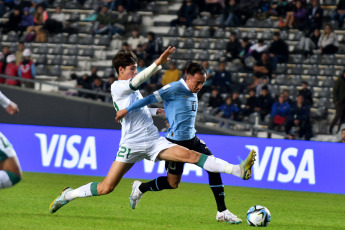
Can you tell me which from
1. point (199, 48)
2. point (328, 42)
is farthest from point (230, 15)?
point (328, 42)

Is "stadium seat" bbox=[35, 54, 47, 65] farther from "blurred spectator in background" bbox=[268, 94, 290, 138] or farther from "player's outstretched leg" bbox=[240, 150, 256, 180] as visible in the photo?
"player's outstretched leg" bbox=[240, 150, 256, 180]

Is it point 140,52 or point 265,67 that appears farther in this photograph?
point 140,52

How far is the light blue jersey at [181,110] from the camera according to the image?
340 inches

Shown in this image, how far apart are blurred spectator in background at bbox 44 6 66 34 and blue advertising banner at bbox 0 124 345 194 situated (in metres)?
7.03

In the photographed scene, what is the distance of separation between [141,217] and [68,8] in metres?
15.8

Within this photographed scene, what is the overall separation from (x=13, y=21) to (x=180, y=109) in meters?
15.6

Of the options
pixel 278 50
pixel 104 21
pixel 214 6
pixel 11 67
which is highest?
pixel 214 6

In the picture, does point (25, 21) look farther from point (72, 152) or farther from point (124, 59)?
point (124, 59)

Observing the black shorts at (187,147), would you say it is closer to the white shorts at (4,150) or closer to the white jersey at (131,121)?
the white jersey at (131,121)

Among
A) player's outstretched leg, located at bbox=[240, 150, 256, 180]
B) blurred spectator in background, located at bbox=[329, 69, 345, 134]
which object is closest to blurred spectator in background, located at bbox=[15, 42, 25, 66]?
blurred spectator in background, located at bbox=[329, 69, 345, 134]

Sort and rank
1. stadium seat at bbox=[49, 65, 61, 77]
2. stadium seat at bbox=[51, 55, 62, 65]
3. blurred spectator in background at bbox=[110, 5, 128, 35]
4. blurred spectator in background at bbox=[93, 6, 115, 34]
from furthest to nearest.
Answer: blurred spectator in background at bbox=[93, 6, 115, 34], blurred spectator in background at bbox=[110, 5, 128, 35], stadium seat at bbox=[51, 55, 62, 65], stadium seat at bbox=[49, 65, 61, 77]

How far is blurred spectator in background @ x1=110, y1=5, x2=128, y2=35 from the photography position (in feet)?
73.5

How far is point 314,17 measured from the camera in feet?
64.4

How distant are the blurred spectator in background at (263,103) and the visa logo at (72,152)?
178 inches
